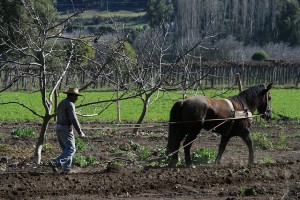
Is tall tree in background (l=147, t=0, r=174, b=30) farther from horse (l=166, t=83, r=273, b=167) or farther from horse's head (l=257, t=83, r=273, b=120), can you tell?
horse (l=166, t=83, r=273, b=167)

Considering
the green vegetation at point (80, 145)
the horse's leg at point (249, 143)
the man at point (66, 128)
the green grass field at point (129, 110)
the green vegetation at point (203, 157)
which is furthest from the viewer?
the green grass field at point (129, 110)

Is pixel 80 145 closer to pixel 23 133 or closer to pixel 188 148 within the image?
pixel 188 148

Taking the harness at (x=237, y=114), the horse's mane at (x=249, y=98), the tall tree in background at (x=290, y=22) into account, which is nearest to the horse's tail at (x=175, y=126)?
the harness at (x=237, y=114)

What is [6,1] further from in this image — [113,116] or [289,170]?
[289,170]

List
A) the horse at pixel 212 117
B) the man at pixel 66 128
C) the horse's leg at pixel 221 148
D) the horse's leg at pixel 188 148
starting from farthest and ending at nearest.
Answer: the horse's leg at pixel 221 148 < the horse's leg at pixel 188 148 < the horse at pixel 212 117 < the man at pixel 66 128

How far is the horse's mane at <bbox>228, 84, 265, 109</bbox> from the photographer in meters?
17.0

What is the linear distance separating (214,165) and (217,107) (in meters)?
1.27

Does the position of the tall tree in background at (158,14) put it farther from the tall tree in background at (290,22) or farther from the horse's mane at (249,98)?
the horse's mane at (249,98)

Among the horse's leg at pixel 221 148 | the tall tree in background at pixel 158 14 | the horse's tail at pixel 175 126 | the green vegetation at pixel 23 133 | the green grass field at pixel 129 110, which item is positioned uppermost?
the tall tree in background at pixel 158 14

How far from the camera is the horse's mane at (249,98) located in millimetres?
17031

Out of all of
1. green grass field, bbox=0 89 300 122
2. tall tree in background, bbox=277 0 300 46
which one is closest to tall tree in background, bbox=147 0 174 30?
green grass field, bbox=0 89 300 122

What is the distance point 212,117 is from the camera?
16094mm

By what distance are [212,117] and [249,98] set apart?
60.1 inches

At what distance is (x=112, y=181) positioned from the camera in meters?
13.2
